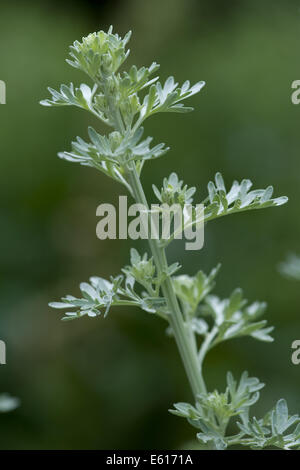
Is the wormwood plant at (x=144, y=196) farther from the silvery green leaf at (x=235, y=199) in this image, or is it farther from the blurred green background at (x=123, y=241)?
the blurred green background at (x=123, y=241)

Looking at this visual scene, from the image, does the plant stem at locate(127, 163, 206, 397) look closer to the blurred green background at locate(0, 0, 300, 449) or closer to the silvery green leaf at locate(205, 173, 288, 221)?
the silvery green leaf at locate(205, 173, 288, 221)

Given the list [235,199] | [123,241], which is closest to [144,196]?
[235,199]

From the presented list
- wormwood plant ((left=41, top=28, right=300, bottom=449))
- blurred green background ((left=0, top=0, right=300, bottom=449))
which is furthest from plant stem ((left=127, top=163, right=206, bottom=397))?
blurred green background ((left=0, top=0, right=300, bottom=449))

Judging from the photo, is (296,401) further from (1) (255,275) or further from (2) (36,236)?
(2) (36,236)

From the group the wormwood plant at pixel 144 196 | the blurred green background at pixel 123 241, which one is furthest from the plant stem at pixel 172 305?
the blurred green background at pixel 123 241
